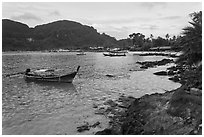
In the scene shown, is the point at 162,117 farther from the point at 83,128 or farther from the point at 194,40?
the point at 194,40

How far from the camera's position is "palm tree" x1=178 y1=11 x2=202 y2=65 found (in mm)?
17648

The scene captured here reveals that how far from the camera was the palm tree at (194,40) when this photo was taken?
17648 millimetres

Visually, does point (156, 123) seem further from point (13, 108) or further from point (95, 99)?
point (13, 108)

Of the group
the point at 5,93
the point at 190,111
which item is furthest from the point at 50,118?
the point at 5,93

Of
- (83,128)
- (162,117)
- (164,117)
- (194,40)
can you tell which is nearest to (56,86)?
(83,128)

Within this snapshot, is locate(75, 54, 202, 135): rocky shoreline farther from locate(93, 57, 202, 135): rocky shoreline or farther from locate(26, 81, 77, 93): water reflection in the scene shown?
locate(26, 81, 77, 93): water reflection

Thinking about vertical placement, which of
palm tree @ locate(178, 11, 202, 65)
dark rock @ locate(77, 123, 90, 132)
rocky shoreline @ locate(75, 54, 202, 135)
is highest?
palm tree @ locate(178, 11, 202, 65)

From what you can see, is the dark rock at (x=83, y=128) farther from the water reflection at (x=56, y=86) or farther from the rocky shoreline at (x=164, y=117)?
the water reflection at (x=56, y=86)

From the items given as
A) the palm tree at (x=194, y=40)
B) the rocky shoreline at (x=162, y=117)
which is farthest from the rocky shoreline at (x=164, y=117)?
the palm tree at (x=194, y=40)

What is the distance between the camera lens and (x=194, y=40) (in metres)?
18.0

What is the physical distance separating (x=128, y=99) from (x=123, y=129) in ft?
31.7

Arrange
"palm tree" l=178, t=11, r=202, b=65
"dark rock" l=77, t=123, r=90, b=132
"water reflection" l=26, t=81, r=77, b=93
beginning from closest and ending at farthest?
"dark rock" l=77, t=123, r=90, b=132
"palm tree" l=178, t=11, r=202, b=65
"water reflection" l=26, t=81, r=77, b=93

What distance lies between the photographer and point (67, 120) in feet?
55.0

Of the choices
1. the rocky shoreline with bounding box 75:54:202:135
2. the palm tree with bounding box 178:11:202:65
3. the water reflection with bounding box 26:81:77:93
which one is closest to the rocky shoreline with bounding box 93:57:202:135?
the rocky shoreline with bounding box 75:54:202:135
